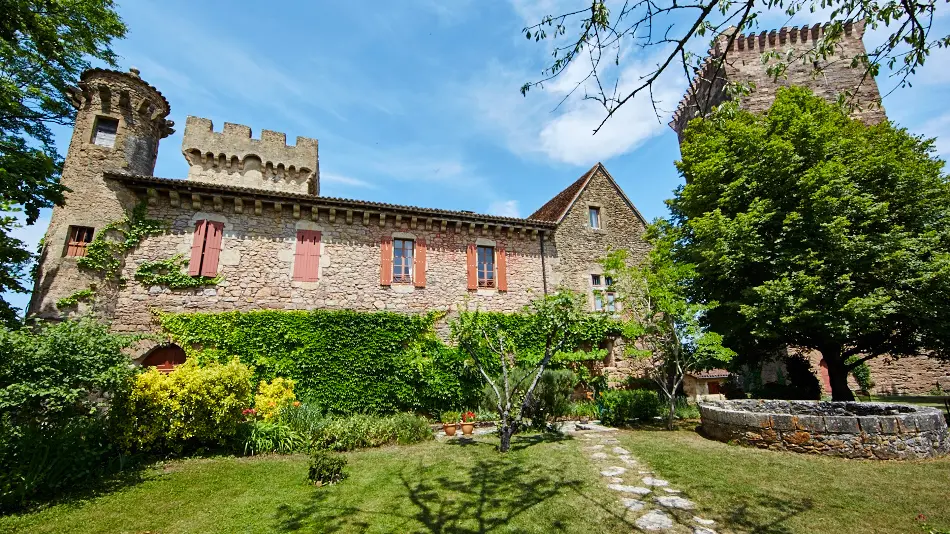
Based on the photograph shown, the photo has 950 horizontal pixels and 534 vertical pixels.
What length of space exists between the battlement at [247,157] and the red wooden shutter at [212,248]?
5.77 m

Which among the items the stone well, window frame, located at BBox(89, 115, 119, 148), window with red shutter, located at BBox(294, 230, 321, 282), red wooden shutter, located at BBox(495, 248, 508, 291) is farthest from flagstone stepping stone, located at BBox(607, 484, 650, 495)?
window frame, located at BBox(89, 115, 119, 148)

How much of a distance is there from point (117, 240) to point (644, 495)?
1428cm

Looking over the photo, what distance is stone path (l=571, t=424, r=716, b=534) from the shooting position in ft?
15.4

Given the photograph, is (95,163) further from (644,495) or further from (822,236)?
(822,236)

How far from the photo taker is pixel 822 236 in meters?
11.1

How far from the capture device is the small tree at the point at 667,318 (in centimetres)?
1138

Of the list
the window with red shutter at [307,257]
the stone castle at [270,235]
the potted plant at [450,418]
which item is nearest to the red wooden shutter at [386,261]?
the stone castle at [270,235]

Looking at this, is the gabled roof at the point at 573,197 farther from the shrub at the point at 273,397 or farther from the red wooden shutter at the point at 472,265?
the shrub at the point at 273,397

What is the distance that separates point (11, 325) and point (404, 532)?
9.93m

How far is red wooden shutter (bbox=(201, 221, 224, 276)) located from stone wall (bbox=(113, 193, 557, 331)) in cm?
15

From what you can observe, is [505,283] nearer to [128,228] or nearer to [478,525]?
[478,525]

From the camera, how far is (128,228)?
443 inches

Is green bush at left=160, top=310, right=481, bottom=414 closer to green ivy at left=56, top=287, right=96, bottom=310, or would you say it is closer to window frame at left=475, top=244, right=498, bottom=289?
green ivy at left=56, top=287, right=96, bottom=310

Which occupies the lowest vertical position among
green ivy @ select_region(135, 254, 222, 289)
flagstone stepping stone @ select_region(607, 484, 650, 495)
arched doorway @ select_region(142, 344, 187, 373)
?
flagstone stepping stone @ select_region(607, 484, 650, 495)
